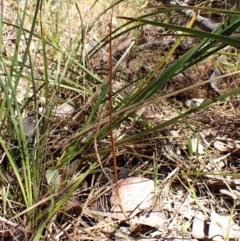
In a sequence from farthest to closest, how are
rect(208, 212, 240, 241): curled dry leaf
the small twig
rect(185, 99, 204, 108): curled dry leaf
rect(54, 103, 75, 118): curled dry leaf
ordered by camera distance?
rect(185, 99, 204, 108): curled dry leaf
rect(54, 103, 75, 118): curled dry leaf
rect(208, 212, 240, 241): curled dry leaf
the small twig

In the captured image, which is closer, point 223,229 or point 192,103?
point 223,229

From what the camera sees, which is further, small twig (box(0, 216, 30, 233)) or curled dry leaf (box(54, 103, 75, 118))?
curled dry leaf (box(54, 103, 75, 118))

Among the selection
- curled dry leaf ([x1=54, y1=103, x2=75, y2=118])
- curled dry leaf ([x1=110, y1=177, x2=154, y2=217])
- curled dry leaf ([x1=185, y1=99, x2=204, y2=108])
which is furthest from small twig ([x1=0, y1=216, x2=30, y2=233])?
curled dry leaf ([x1=185, y1=99, x2=204, y2=108])

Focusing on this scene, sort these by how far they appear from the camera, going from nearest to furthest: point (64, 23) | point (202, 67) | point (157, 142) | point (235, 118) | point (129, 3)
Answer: point (157, 142) → point (235, 118) → point (202, 67) → point (64, 23) → point (129, 3)

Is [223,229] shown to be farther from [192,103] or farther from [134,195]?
[192,103]

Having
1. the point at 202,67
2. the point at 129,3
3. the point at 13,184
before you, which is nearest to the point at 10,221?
the point at 13,184

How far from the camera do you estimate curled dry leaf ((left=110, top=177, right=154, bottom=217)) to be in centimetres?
143

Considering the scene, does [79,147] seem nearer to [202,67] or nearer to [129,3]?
[202,67]

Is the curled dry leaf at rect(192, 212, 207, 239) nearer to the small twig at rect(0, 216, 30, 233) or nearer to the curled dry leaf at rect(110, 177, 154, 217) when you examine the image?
the curled dry leaf at rect(110, 177, 154, 217)

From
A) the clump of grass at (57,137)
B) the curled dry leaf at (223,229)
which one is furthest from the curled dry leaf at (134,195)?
the curled dry leaf at (223,229)

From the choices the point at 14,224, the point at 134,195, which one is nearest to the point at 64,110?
the point at 134,195

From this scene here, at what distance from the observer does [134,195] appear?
A: 4.82 feet

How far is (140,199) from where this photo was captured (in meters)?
1.46

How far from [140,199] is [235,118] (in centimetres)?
51
